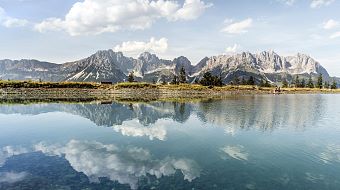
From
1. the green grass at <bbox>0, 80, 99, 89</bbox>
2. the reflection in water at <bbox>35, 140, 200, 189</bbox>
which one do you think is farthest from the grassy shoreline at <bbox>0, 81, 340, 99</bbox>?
the reflection in water at <bbox>35, 140, 200, 189</bbox>

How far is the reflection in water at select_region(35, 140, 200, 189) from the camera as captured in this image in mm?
25117

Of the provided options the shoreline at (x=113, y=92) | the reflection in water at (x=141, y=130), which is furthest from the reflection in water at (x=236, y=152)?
the shoreline at (x=113, y=92)

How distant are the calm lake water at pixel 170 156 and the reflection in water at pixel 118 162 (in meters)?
0.09

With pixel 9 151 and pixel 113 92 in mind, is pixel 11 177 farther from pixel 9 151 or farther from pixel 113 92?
pixel 113 92

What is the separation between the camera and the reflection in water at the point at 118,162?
25.1m

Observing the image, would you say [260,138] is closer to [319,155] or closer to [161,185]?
[319,155]

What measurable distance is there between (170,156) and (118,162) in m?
5.99

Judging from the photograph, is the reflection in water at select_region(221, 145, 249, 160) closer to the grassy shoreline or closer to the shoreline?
the shoreline

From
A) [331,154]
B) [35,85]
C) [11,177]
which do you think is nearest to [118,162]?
[11,177]

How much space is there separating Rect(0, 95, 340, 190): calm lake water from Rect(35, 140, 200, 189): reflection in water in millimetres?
91

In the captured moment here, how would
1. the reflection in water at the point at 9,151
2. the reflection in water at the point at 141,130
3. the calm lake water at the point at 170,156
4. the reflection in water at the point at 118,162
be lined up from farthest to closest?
the reflection in water at the point at 141,130, the reflection in water at the point at 9,151, the reflection in water at the point at 118,162, the calm lake water at the point at 170,156

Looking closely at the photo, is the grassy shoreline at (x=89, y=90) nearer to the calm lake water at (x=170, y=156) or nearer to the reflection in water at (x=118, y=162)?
the calm lake water at (x=170, y=156)

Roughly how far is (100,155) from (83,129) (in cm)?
2006

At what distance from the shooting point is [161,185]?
2233cm
